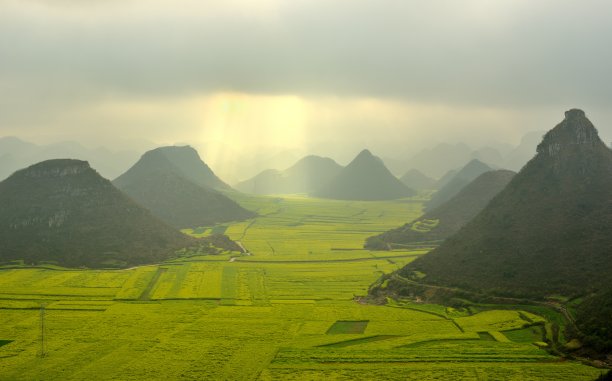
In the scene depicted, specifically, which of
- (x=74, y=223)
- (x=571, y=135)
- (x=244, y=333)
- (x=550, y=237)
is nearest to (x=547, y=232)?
(x=550, y=237)

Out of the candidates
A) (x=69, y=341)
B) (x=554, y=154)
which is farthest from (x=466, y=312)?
(x=69, y=341)

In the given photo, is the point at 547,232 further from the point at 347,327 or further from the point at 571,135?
the point at 347,327

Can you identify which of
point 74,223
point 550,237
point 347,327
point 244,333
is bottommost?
point 347,327

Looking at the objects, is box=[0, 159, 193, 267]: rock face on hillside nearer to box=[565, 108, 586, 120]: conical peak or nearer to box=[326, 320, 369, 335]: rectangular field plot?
box=[326, 320, 369, 335]: rectangular field plot

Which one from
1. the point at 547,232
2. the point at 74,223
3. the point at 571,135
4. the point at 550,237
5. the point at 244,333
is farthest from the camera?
the point at 74,223

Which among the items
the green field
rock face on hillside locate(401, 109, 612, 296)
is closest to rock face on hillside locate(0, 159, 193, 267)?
the green field

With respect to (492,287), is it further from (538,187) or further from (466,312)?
(538,187)
